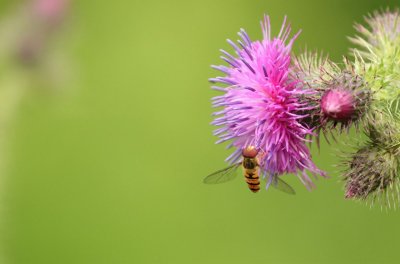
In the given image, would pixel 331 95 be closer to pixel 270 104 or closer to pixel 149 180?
pixel 270 104

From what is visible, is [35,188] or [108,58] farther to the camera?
[108,58]

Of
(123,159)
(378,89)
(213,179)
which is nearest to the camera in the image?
(378,89)

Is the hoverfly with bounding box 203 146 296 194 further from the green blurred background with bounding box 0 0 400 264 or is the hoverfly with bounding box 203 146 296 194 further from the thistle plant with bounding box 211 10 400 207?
the green blurred background with bounding box 0 0 400 264

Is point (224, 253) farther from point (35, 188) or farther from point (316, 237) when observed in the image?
point (35, 188)

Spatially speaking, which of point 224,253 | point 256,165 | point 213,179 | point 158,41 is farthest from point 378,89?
point 158,41

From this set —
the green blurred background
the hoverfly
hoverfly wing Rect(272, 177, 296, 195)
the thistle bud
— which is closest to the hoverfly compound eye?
the hoverfly

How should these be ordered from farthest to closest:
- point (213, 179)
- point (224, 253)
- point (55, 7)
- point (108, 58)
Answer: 1. point (108, 58)
2. point (224, 253)
3. point (55, 7)
4. point (213, 179)

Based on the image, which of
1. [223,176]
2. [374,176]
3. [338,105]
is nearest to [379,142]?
[374,176]
